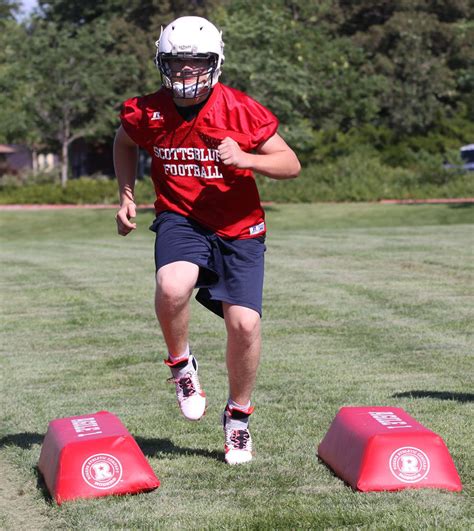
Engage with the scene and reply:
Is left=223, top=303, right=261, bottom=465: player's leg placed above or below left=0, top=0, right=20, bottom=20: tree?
below

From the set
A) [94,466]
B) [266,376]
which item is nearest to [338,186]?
[266,376]

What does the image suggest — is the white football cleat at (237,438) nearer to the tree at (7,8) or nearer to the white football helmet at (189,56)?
the white football helmet at (189,56)

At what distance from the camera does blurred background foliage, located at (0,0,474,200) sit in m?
37.4

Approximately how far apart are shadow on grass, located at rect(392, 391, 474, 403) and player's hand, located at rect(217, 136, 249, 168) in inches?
106

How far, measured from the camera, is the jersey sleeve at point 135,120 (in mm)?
5455

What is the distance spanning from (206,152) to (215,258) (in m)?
0.55

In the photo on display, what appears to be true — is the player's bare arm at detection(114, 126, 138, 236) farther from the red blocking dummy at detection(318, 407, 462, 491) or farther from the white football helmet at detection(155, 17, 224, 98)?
the red blocking dummy at detection(318, 407, 462, 491)

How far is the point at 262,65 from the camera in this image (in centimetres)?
3534

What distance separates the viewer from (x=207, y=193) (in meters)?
5.38

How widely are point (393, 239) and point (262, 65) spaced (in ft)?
53.3

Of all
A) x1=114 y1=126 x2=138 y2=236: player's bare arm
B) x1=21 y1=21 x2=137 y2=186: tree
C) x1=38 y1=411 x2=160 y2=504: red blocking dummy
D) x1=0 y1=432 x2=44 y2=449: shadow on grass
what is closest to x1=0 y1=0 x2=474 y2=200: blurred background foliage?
x1=21 y1=21 x2=137 y2=186: tree

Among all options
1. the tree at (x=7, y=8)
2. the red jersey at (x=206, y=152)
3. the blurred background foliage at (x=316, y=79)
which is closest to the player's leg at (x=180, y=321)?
the red jersey at (x=206, y=152)

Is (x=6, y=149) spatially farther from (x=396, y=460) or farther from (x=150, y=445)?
(x=396, y=460)

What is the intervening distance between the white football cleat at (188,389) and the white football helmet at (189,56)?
4.67 feet
